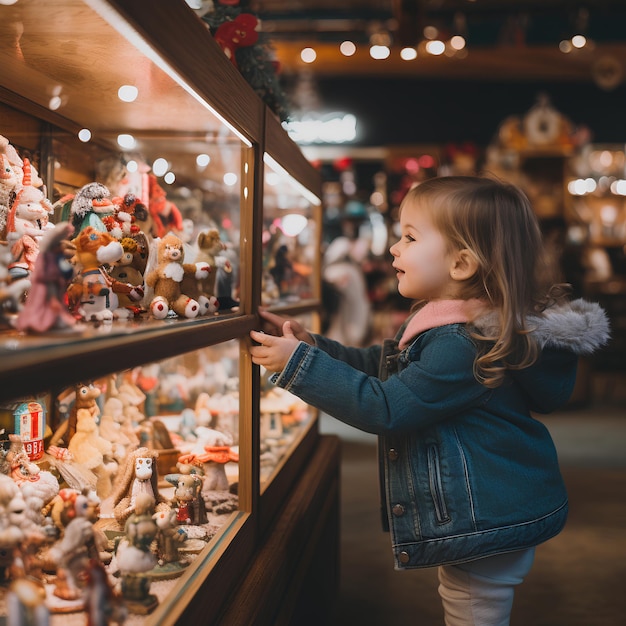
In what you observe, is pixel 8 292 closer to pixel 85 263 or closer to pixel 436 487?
pixel 85 263

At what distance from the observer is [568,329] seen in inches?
59.2

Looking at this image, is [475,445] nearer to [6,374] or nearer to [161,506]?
[161,506]

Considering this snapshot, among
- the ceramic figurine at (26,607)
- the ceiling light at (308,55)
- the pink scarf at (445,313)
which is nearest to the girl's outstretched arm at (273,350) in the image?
the pink scarf at (445,313)

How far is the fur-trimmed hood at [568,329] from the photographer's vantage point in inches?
58.8

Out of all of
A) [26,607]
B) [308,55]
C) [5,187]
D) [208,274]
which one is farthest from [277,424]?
[308,55]

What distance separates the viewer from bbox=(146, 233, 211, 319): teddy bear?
1.28 metres

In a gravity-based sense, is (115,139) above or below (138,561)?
above

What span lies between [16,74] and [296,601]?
1.20 m

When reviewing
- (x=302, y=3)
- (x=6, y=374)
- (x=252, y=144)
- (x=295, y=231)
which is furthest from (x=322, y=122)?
(x=6, y=374)

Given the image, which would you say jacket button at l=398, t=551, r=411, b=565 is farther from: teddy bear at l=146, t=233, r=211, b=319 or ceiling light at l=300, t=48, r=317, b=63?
ceiling light at l=300, t=48, r=317, b=63

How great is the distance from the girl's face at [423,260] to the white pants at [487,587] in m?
0.55

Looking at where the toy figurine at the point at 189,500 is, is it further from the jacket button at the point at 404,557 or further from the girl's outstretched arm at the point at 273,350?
the jacket button at the point at 404,557

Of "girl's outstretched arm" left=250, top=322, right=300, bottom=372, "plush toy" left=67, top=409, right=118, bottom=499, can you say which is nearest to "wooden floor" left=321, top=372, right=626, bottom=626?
"plush toy" left=67, top=409, right=118, bottom=499

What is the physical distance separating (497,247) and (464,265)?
7 centimetres
